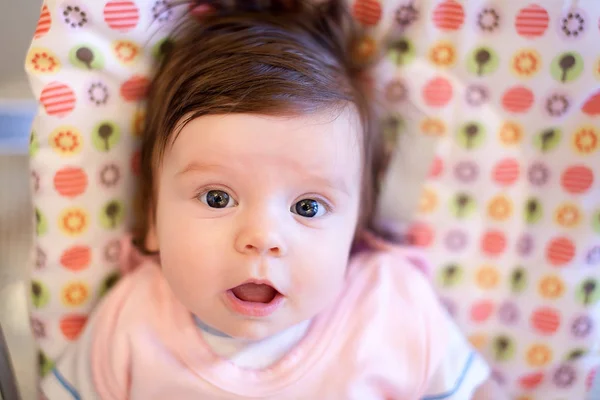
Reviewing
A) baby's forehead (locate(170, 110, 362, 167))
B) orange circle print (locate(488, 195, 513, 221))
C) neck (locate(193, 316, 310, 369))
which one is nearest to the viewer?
baby's forehead (locate(170, 110, 362, 167))

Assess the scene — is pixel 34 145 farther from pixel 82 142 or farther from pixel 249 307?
pixel 249 307

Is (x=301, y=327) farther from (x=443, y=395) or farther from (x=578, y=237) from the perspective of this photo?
(x=578, y=237)

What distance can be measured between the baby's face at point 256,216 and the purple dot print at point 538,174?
296mm

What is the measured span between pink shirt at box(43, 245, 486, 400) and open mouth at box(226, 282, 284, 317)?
0.34 ft

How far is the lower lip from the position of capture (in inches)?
28.8

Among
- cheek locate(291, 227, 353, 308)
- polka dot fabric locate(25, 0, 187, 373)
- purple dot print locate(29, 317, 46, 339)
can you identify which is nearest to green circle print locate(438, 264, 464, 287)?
cheek locate(291, 227, 353, 308)

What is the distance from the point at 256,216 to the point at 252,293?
0.10m

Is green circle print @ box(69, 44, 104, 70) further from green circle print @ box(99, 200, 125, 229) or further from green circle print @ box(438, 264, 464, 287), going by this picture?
green circle print @ box(438, 264, 464, 287)

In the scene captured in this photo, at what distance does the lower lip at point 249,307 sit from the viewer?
0.73 metres

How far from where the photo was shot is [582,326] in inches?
36.4

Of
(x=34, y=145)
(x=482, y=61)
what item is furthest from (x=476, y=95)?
(x=34, y=145)

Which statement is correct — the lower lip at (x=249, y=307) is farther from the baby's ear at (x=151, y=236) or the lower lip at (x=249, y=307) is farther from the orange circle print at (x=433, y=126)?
the orange circle print at (x=433, y=126)

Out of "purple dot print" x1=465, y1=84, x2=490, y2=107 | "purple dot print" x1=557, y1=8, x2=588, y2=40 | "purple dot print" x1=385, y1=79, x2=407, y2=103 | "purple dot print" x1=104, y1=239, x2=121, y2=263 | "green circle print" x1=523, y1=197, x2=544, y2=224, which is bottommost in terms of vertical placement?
"purple dot print" x1=104, y1=239, x2=121, y2=263

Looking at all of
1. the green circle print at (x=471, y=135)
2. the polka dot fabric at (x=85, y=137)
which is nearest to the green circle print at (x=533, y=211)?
the green circle print at (x=471, y=135)
